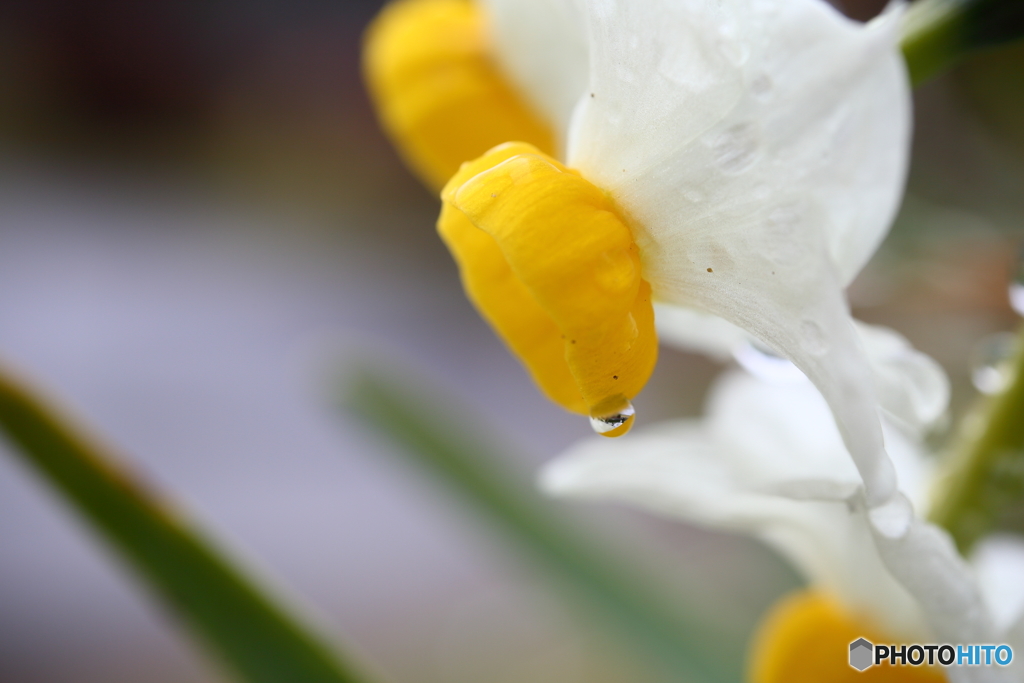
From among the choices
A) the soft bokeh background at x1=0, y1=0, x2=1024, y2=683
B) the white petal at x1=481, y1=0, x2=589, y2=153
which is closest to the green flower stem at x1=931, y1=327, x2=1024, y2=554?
the white petal at x1=481, y1=0, x2=589, y2=153

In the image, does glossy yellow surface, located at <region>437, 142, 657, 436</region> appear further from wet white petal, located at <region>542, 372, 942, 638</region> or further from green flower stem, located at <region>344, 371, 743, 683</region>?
green flower stem, located at <region>344, 371, 743, 683</region>

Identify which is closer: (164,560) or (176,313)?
(164,560)

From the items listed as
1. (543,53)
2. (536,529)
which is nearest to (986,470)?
(543,53)

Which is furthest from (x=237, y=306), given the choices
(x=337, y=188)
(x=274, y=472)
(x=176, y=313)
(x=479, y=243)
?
(x=479, y=243)

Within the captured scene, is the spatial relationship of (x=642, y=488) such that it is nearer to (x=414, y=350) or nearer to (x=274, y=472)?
(x=274, y=472)

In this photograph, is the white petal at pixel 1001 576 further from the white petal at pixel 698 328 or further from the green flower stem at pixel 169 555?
the green flower stem at pixel 169 555

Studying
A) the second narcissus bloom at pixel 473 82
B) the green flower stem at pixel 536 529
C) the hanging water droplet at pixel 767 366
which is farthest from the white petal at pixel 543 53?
the green flower stem at pixel 536 529

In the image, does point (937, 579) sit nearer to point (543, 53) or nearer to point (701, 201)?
point (701, 201)
